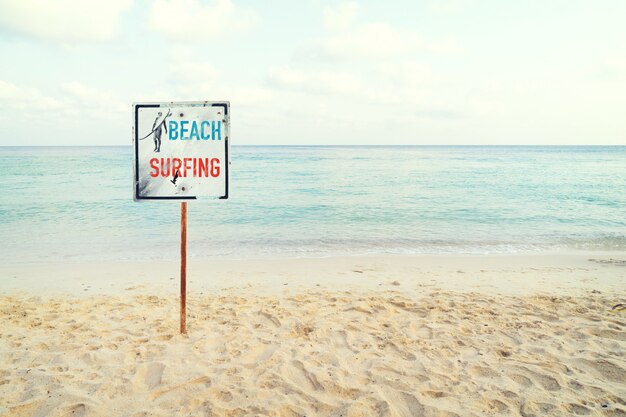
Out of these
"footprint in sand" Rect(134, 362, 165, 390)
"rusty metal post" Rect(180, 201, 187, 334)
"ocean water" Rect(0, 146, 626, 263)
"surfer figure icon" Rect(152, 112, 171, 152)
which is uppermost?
"surfer figure icon" Rect(152, 112, 171, 152)

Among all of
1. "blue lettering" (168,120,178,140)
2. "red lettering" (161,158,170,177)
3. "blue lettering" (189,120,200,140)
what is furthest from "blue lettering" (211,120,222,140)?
"red lettering" (161,158,170,177)

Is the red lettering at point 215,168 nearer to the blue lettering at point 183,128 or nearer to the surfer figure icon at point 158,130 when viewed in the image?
the blue lettering at point 183,128

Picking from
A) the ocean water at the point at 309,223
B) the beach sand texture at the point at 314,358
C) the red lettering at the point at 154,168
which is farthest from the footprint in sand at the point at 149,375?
the ocean water at the point at 309,223

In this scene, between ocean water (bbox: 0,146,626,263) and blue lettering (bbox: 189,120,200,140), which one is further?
ocean water (bbox: 0,146,626,263)

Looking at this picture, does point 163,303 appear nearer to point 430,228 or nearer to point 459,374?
point 459,374

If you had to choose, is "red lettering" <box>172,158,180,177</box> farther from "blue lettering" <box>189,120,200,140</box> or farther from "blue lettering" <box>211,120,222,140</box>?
"blue lettering" <box>211,120,222,140</box>

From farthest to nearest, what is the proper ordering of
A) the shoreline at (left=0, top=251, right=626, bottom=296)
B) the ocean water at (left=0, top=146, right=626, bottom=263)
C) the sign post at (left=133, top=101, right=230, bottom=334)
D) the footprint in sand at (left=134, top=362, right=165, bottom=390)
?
the ocean water at (left=0, top=146, right=626, bottom=263)
the shoreline at (left=0, top=251, right=626, bottom=296)
the sign post at (left=133, top=101, right=230, bottom=334)
the footprint in sand at (left=134, top=362, right=165, bottom=390)

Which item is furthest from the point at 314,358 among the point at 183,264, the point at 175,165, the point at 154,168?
the point at 154,168

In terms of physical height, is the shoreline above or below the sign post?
below

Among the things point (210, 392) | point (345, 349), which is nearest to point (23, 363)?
point (210, 392)

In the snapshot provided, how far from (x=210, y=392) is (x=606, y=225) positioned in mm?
16546

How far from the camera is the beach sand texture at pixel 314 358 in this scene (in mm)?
3453

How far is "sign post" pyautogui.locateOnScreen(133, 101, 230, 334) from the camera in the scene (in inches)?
166

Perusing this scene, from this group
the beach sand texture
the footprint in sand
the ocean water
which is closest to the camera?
the beach sand texture
